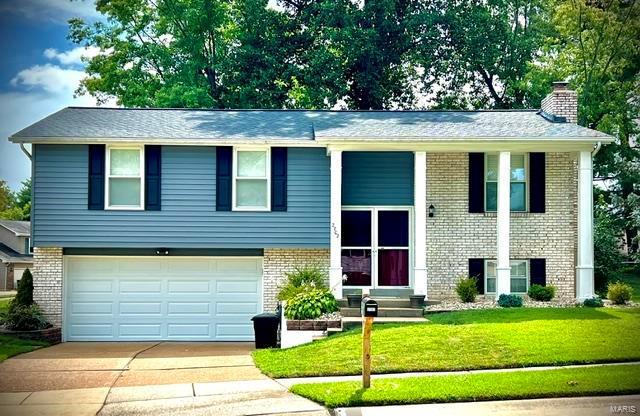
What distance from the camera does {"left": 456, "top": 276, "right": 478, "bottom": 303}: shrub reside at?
1758 centimetres

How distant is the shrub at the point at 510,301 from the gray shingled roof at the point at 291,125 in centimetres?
379

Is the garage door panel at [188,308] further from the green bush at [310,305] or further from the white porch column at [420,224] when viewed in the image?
the white porch column at [420,224]

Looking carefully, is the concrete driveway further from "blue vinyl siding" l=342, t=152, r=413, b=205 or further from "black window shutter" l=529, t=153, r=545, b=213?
"black window shutter" l=529, t=153, r=545, b=213

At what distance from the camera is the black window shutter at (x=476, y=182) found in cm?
1911

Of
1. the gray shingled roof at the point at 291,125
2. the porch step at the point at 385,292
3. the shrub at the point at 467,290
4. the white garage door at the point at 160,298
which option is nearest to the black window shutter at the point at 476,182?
the gray shingled roof at the point at 291,125

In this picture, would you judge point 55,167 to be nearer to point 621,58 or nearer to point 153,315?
→ point 153,315

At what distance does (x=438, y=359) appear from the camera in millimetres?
11797

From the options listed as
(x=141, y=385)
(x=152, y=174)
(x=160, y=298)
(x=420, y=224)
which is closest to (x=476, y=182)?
(x=420, y=224)

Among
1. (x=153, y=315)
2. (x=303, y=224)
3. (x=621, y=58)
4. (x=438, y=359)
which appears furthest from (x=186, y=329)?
(x=621, y=58)

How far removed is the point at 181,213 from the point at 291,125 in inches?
155

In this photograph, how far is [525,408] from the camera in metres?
8.88

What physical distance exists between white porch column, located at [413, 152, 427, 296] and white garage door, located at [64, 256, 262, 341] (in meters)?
4.06

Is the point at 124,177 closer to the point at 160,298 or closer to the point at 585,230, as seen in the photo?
the point at 160,298

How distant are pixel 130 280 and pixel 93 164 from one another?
304cm
